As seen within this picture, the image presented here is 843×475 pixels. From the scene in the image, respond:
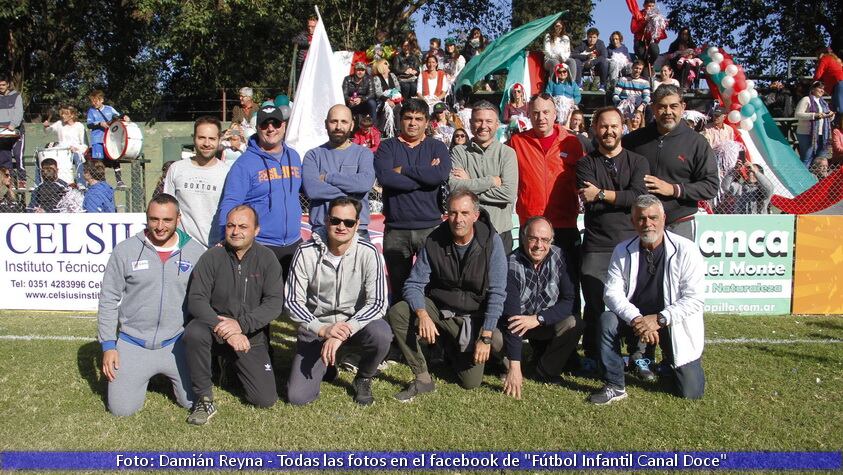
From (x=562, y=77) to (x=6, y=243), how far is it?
31.7 ft

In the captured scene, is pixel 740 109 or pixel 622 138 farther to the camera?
pixel 740 109

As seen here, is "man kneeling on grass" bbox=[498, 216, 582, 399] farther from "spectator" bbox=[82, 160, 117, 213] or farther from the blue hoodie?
"spectator" bbox=[82, 160, 117, 213]

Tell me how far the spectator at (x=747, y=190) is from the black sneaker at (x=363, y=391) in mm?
5350

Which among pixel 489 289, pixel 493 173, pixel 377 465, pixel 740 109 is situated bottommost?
pixel 377 465

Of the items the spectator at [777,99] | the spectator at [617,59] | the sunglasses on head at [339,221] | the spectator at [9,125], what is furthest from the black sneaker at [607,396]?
the spectator at [777,99]

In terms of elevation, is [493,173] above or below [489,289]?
above

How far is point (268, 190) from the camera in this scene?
16.6 ft

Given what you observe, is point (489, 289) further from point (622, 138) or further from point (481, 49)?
point (481, 49)

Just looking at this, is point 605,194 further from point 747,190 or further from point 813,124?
point 813,124

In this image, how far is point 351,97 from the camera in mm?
13062

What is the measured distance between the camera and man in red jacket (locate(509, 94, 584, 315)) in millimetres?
5383

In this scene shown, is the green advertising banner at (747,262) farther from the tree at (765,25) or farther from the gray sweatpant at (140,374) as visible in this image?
the tree at (765,25)

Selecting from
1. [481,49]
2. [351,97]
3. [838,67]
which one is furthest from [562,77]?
[838,67]

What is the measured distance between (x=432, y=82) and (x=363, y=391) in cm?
1005
